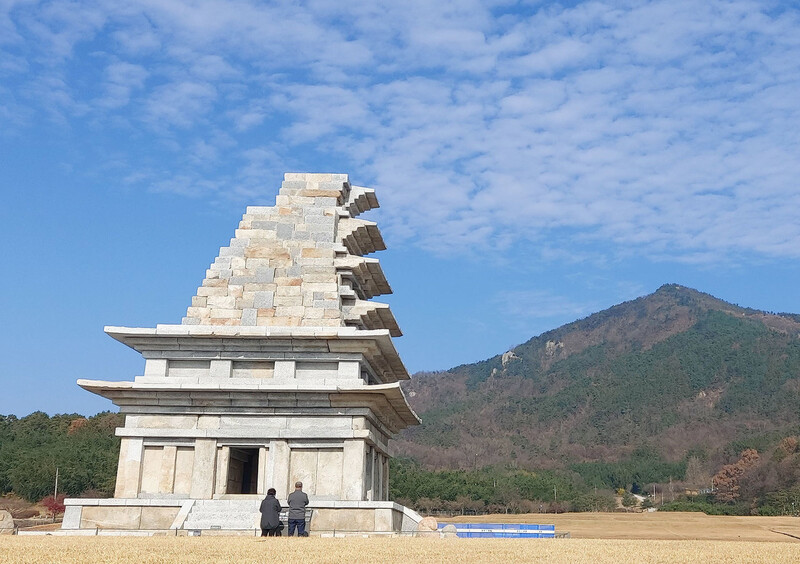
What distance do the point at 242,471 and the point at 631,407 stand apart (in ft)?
437

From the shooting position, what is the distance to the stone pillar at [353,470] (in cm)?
2272

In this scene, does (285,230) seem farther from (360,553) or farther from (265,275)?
(360,553)

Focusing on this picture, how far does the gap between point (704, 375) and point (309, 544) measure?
16285 centimetres

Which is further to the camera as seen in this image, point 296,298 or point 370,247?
point 370,247

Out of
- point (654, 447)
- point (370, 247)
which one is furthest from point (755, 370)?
point (370, 247)

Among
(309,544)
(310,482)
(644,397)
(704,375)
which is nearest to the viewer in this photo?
(309,544)

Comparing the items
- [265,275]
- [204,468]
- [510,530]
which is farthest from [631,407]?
[204,468]

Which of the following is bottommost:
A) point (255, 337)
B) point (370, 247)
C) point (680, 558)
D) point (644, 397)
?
point (680, 558)

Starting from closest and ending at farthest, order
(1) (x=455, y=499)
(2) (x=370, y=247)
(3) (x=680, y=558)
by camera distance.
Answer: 1. (3) (x=680, y=558)
2. (2) (x=370, y=247)
3. (1) (x=455, y=499)

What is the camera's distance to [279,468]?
2306cm

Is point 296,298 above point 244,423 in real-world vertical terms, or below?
above

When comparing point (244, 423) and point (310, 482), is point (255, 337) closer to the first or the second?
point (244, 423)

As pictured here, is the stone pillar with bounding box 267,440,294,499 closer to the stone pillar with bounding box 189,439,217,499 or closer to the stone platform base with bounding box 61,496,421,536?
the stone platform base with bounding box 61,496,421,536

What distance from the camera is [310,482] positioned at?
23125 mm
